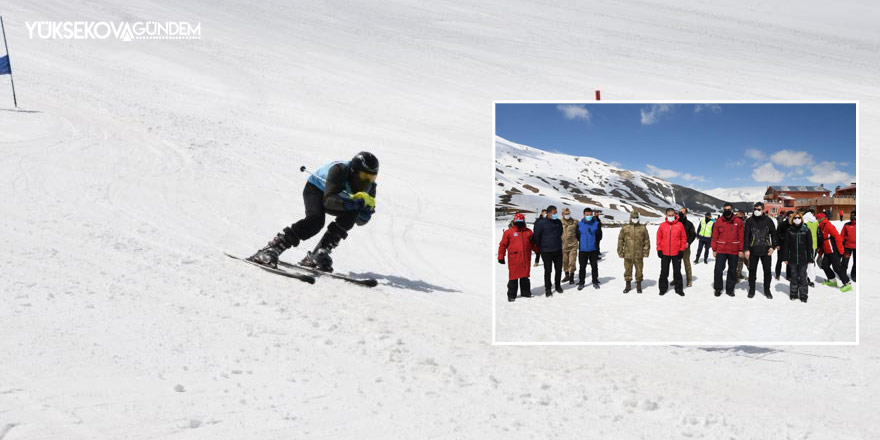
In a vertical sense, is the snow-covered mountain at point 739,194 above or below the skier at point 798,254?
above

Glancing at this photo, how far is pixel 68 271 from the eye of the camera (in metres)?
6.17

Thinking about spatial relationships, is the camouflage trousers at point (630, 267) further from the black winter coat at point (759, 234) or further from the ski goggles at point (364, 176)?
the ski goggles at point (364, 176)

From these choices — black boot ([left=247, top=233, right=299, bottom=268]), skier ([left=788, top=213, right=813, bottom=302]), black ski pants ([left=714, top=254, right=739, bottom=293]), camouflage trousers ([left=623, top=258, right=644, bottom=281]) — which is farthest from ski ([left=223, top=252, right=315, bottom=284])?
skier ([left=788, top=213, right=813, bottom=302])

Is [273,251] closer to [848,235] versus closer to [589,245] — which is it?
[589,245]

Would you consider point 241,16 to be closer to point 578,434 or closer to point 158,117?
point 158,117

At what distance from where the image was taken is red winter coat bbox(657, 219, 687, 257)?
5.86 m

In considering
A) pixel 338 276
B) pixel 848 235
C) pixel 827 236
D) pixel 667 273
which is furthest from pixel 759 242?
pixel 338 276

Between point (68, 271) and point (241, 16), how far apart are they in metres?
35.7

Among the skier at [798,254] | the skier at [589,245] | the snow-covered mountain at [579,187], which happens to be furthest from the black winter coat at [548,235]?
the skier at [798,254]

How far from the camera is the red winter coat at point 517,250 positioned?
570 centimetres

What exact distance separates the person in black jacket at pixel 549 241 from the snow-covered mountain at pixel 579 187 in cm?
16

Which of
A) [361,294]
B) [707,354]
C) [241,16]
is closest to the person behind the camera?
[707,354]

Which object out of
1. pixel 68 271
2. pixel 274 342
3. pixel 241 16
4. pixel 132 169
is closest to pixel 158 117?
pixel 132 169

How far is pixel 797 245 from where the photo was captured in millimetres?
5781
